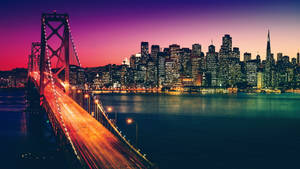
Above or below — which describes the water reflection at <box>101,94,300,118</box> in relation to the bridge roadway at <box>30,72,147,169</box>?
below

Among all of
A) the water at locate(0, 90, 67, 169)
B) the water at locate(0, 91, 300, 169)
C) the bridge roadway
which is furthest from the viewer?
the water at locate(0, 91, 300, 169)

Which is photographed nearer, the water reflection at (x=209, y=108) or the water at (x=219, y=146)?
the water at (x=219, y=146)

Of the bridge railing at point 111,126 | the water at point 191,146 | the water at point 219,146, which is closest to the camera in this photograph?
the bridge railing at point 111,126

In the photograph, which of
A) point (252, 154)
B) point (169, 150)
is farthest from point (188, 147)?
point (252, 154)

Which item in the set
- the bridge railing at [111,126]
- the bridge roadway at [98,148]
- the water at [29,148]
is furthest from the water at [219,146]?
the water at [29,148]

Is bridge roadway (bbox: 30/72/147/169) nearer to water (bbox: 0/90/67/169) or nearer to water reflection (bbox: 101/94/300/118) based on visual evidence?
water (bbox: 0/90/67/169)

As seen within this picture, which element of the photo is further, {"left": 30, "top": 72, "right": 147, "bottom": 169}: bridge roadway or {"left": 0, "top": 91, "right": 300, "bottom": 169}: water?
{"left": 0, "top": 91, "right": 300, "bottom": 169}: water

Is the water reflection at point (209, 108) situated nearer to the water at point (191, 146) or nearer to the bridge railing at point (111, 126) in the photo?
the bridge railing at point (111, 126)

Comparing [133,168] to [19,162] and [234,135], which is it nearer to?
[19,162]

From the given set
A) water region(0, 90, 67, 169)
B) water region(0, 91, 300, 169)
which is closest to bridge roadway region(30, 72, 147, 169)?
water region(0, 90, 67, 169)

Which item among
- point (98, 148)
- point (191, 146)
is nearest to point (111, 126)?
point (191, 146)

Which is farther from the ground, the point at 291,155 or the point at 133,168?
the point at 133,168
